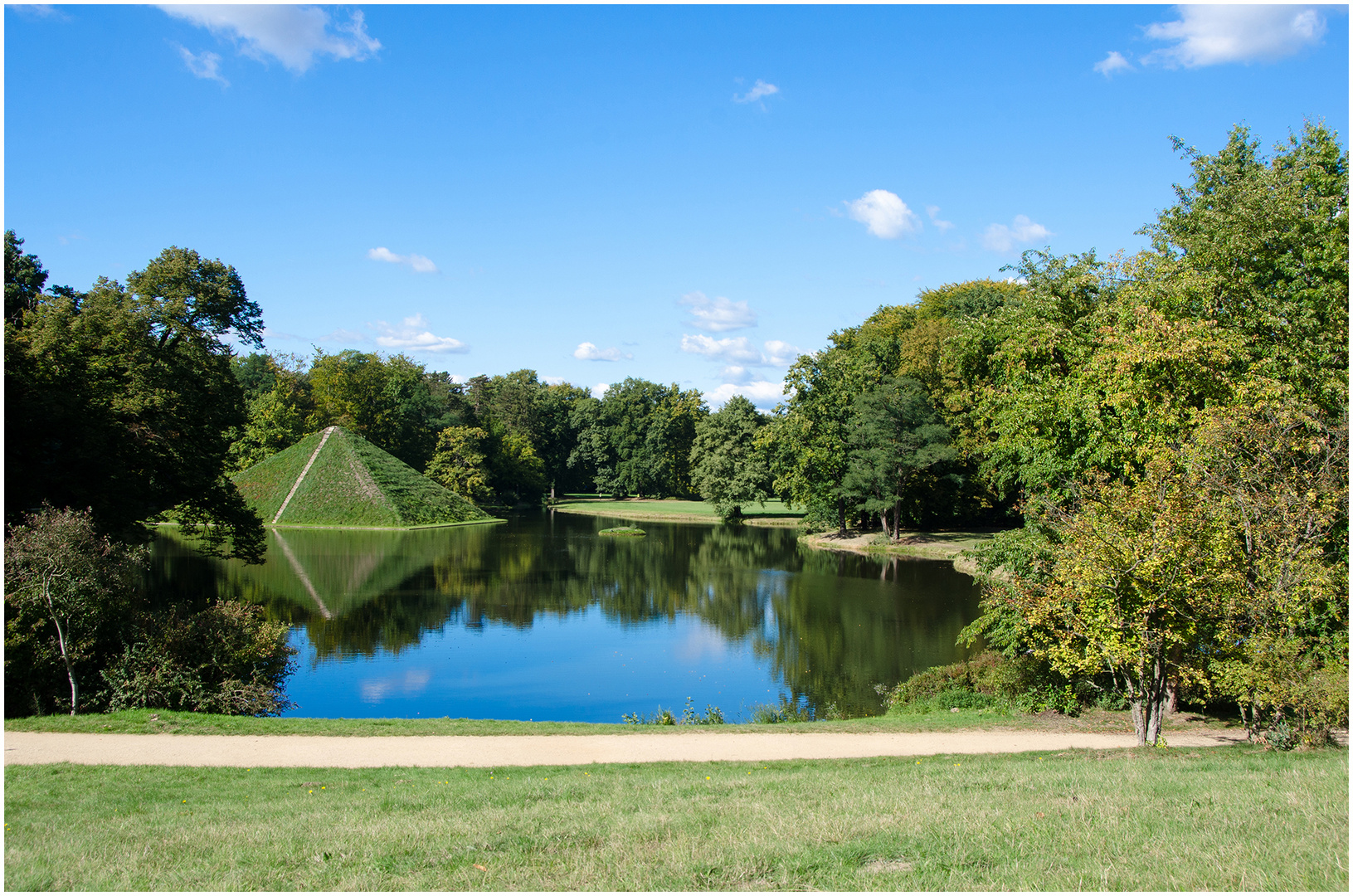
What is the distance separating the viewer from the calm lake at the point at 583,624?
16375mm

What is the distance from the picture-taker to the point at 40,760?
32.3 feet

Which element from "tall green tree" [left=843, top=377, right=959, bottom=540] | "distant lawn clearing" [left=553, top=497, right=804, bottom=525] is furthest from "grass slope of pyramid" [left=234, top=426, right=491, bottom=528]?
"tall green tree" [left=843, top=377, right=959, bottom=540]

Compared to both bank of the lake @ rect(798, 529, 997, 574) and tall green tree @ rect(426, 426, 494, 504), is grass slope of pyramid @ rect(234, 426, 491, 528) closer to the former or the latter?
tall green tree @ rect(426, 426, 494, 504)

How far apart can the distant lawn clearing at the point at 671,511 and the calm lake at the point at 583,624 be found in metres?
21.6

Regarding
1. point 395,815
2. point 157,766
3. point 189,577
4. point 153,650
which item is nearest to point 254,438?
point 189,577

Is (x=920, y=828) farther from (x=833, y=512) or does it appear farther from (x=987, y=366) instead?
(x=833, y=512)

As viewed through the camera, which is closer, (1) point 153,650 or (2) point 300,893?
(2) point 300,893

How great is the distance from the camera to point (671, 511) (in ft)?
230

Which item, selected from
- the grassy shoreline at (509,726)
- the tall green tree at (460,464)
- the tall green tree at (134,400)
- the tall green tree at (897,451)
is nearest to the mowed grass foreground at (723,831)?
the grassy shoreline at (509,726)

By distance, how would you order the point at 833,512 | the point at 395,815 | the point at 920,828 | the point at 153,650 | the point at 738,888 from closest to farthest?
the point at 738,888 → the point at 920,828 → the point at 395,815 → the point at 153,650 → the point at 833,512

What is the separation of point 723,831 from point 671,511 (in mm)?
64196

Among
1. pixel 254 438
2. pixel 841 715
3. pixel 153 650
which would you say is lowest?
pixel 841 715

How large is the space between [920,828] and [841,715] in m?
9.43

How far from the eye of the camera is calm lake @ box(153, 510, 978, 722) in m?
16.4
